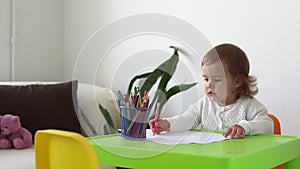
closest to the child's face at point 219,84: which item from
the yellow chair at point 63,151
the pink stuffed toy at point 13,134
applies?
the yellow chair at point 63,151

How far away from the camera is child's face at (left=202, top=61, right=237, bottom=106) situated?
4.99 ft

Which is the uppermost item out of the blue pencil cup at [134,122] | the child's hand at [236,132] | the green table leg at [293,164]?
the blue pencil cup at [134,122]

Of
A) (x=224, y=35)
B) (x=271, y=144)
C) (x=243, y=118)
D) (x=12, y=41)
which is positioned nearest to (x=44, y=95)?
(x=12, y=41)

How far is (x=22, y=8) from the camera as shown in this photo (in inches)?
102

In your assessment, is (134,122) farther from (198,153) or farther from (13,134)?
(13,134)

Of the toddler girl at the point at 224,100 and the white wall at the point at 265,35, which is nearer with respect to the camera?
the toddler girl at the point at 224,100

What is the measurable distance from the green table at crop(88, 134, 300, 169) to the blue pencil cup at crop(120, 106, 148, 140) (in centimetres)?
3

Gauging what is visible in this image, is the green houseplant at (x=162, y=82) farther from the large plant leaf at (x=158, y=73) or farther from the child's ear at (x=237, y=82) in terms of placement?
the child's ear at (x=237, y=82)

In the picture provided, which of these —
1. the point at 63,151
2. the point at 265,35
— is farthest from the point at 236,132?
the point at 265,35

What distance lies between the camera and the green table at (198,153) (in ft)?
3.21

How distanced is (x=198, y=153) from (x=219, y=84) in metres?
0.59

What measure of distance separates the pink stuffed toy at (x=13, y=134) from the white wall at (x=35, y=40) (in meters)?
0.62

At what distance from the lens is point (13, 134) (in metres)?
1.97

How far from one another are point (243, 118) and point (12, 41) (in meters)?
1.50
